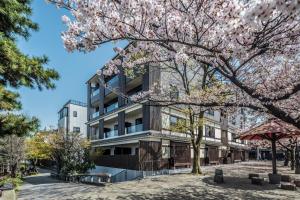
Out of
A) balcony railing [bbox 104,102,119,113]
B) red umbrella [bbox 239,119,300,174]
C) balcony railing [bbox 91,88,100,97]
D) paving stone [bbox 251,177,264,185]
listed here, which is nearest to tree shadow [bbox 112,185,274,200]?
paving stone [bbox 251,177,264,185]

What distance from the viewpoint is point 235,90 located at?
35.9ft

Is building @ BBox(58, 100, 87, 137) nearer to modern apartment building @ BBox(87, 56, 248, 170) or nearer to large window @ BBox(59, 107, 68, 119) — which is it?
large window @ BBox(59, 107, 68, 119)

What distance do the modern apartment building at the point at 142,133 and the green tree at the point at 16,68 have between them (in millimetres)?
7314

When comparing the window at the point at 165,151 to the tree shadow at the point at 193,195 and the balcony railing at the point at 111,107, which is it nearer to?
the balcony railing at the point at 111,107

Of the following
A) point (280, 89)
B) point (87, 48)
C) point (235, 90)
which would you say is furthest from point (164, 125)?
point (87, 48)

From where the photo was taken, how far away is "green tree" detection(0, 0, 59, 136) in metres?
6.57

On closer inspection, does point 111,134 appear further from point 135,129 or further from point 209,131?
point 209,131

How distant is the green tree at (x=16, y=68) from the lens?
6.57 meters

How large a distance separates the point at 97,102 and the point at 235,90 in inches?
1142

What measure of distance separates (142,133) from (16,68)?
1790cm

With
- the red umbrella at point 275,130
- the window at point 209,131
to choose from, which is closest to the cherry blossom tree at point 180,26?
the red umbrella at point 275,130

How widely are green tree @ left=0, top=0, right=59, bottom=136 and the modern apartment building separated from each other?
731 cm

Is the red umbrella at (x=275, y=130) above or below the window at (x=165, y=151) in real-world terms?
above

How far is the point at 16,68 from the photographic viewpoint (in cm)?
665
